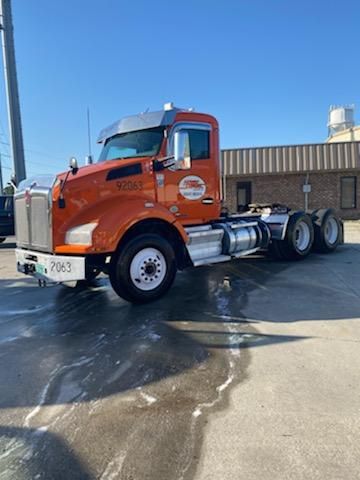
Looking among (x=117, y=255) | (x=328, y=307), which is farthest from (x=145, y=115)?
(x=328, y=307)

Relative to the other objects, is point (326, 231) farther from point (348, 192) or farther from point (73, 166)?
point (348, 192)

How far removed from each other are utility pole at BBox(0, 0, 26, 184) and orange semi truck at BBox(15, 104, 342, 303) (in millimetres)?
6105

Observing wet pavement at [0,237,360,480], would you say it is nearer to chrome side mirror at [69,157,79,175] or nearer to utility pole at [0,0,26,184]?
chrome side mirror at [69,157,79,175]

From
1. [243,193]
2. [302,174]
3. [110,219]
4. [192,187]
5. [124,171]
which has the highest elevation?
[302,174]

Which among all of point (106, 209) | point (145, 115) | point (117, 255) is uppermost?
point (145, 115)

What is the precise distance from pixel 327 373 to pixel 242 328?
131cm

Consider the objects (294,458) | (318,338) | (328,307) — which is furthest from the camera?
(328,307)

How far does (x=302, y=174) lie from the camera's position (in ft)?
65.9

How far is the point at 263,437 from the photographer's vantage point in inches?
98.0

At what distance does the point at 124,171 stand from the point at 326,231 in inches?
261

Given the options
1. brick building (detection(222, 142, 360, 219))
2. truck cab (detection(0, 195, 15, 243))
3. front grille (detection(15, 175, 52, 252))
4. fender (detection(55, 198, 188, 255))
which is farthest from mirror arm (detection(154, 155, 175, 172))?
brick building (detection(222, 142, 360, 219))

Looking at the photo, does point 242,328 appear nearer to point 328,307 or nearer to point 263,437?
point 328,307

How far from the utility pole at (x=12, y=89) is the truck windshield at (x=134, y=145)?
6.33 metres

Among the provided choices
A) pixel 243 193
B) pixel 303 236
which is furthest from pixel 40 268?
pixel 243 193
